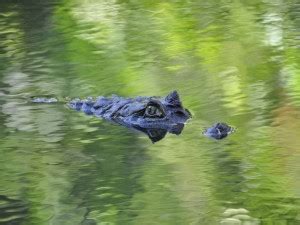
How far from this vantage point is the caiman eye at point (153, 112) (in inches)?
266

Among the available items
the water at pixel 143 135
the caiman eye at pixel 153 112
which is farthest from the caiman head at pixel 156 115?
the water at pixel 143 135

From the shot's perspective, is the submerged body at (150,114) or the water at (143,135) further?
the submerged body at (150,114)

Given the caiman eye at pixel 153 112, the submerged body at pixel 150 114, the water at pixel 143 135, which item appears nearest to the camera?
the water at pixel 143 135

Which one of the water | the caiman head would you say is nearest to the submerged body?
the caiman head

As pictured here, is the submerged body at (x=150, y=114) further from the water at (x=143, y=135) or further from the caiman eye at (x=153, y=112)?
the water at (x=143, y=135)

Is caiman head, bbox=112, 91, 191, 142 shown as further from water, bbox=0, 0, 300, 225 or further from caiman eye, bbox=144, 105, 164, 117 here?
water, bbox=0, 0, 300, 225

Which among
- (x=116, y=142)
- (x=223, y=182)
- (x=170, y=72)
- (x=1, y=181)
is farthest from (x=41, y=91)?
(x=223, y=182)

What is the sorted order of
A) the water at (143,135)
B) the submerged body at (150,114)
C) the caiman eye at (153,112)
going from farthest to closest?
1. the caiman eye at (153,112)
2. the submerged body at (150,114)
3. the water at (143,135)

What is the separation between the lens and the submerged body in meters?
6.62

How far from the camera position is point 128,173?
5652 millimetres

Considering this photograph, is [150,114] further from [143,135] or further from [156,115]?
[143,135]

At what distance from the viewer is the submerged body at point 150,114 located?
6617 millimetres

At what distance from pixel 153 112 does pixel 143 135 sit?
1.00ft

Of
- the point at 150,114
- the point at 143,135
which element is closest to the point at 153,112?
the point at 150,114
